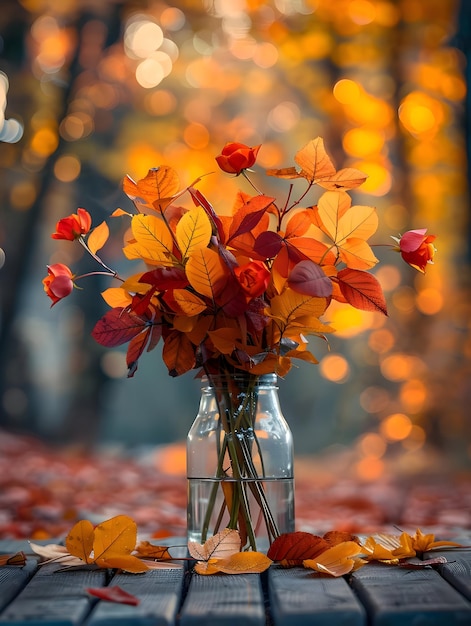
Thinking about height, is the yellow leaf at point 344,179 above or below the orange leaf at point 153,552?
above

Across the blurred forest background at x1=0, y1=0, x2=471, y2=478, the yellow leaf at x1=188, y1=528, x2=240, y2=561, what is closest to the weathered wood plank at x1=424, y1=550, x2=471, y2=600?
the yellow leaf at x1=188, y1=528, x2=240, y2=561

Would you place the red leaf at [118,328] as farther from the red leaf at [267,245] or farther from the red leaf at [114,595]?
the red leaf at [114,595]

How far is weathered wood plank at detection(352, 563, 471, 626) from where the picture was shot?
59cm

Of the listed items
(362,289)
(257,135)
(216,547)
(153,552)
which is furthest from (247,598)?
(257,135)

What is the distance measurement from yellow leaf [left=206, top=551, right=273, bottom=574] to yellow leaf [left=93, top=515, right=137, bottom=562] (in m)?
0.09

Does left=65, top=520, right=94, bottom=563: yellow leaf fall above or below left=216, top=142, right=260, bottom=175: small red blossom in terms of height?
below

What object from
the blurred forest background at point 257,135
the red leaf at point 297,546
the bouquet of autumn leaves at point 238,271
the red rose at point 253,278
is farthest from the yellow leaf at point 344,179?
the blurred forest background at point 257,135

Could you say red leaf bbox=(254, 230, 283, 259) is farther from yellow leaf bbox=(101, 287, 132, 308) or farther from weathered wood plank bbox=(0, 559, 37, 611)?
weathered wood plank bbox=(0, 559, 37, 611)

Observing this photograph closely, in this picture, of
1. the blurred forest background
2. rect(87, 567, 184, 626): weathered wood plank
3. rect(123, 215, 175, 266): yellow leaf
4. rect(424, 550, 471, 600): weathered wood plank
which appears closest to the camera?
rect(87, 567, 184, 626): weathered wood plank

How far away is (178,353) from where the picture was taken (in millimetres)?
833

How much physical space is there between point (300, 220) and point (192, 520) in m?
0.38

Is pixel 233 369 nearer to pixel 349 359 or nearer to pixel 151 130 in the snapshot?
pixel 151 130

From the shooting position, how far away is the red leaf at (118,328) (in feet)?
2.70

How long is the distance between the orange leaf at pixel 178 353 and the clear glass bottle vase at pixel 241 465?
0.04 meters
